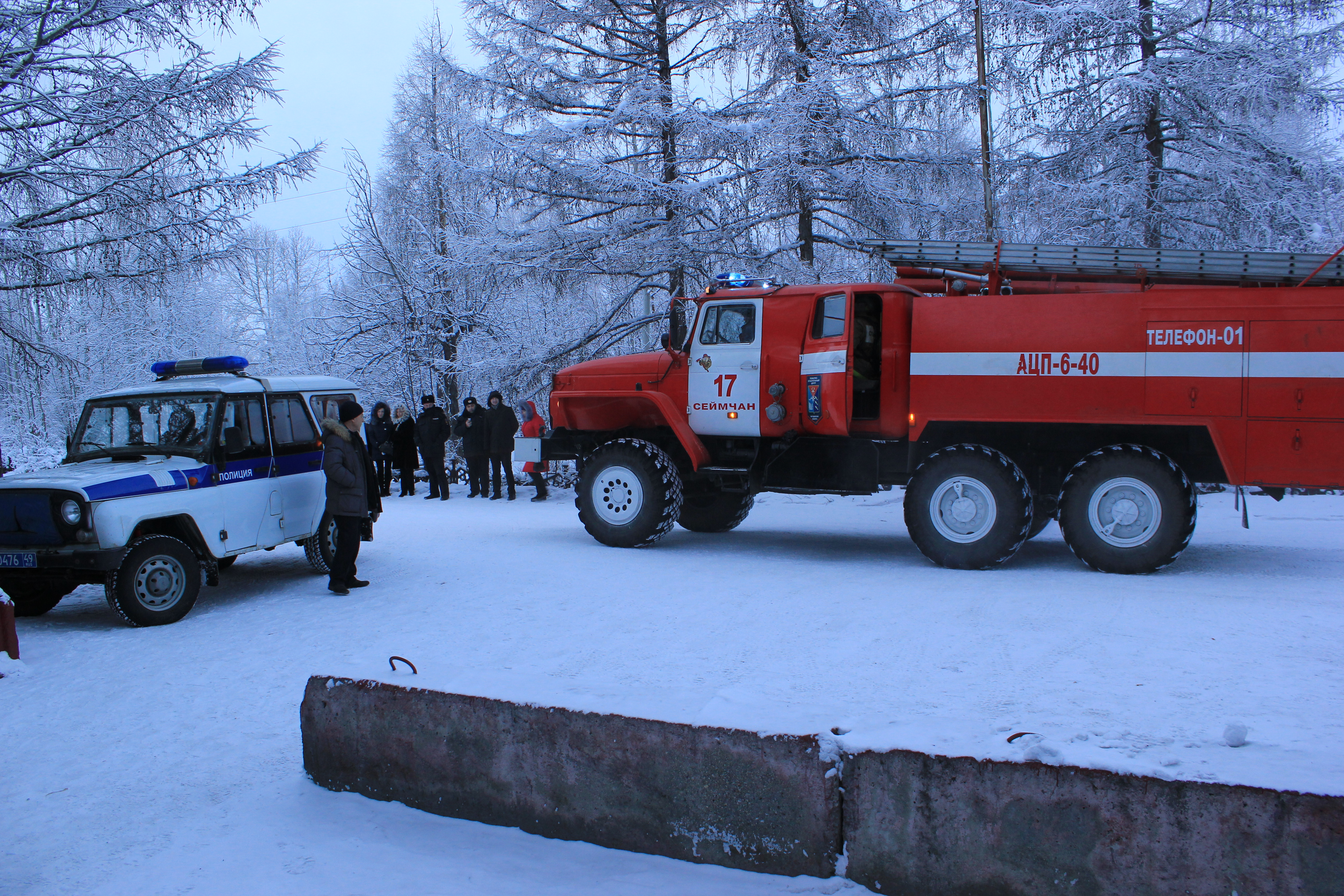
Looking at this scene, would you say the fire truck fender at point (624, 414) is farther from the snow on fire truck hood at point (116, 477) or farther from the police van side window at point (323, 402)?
the snow on fire truck hood at point (116, 477)

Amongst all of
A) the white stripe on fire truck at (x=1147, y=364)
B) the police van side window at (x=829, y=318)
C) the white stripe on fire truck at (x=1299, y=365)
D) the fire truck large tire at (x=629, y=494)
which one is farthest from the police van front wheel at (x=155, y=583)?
the white stripe on fire truck at (x=1299, y=365)

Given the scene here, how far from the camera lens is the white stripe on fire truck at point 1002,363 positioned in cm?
762

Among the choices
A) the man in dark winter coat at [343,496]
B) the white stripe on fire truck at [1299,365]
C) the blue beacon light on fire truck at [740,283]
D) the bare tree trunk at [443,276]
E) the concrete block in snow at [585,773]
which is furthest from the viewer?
the bare tree trunk at [443,276]

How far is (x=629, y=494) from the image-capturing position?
381 inches

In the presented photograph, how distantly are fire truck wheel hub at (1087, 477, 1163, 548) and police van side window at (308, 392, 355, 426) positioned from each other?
22.8 feet

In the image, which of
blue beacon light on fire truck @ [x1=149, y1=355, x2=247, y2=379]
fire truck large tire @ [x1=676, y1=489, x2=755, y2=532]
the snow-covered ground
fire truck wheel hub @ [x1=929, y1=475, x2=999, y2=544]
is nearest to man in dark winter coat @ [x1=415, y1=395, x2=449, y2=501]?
fire truck large tire @ [x1=676, y1=489, x2=755, y2=532]

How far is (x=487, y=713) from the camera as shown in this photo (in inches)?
138

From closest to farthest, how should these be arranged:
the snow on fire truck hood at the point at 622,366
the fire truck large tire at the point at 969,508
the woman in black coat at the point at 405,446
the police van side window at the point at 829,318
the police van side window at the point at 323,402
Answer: the fire truck large tire at the point at 969,508
the police van side window at the point at 323,402
the police van side window at the point at 829,318
the snow on fire truck hood at the point at 622,366
the woman in black coat at the point at 405,446

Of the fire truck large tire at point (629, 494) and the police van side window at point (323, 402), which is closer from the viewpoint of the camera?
the police van side window at point (323, 402)

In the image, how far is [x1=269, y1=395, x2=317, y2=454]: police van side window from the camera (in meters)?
7.95

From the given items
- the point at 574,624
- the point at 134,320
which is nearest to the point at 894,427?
the point at 574,624

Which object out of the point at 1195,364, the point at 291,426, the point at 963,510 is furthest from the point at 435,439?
the point at 1195,364

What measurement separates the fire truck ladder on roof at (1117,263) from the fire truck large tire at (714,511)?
3451 millimetres

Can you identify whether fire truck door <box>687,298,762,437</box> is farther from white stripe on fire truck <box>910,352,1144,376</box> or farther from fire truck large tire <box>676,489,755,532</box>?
white stripe on fire truck <box>910,352,1144,376</box>
